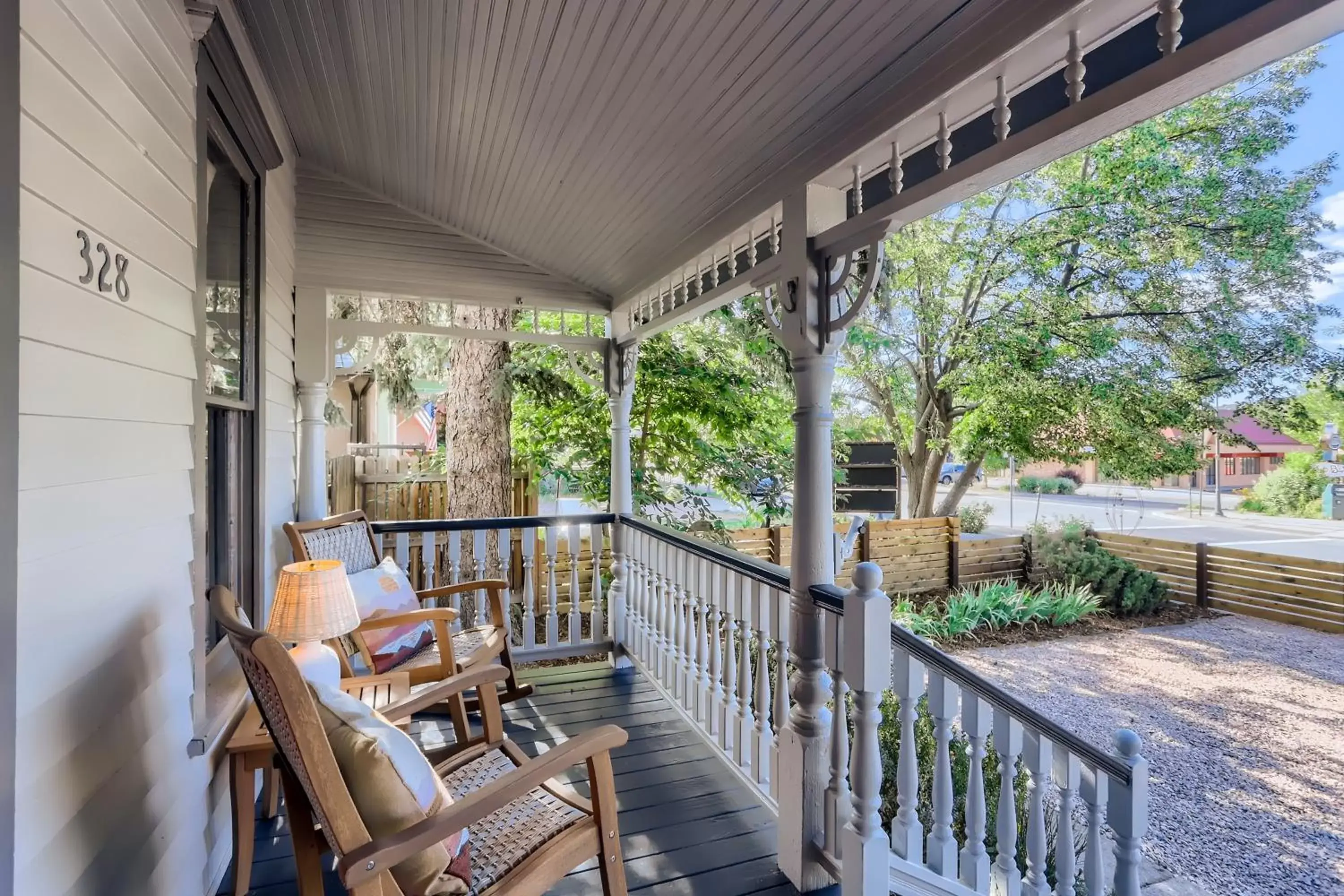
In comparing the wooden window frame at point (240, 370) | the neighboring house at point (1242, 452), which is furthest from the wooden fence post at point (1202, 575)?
the wooden window frame at point (240, 370)

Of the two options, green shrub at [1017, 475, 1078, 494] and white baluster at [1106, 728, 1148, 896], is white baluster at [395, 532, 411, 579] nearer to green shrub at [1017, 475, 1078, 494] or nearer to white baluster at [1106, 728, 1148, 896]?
white baluster at [1106, 728, 1148, 896]

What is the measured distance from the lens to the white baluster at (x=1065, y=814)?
5.54 feet

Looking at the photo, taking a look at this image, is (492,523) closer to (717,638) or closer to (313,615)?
(717,638)

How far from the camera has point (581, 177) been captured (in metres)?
2.76

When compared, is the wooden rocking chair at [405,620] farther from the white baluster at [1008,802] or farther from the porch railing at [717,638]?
the white baluster at [1008,802]

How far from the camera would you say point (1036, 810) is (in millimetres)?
1810

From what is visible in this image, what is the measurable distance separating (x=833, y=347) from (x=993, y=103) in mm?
821

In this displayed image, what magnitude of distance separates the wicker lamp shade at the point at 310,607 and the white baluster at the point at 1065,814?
2.14 m

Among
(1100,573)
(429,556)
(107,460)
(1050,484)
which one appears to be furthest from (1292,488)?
(107,460)

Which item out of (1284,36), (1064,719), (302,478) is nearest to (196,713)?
(302,478)

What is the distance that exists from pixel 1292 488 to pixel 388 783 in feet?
34.1

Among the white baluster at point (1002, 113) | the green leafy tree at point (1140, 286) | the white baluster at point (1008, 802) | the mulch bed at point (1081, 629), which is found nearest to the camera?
the white baluster at point (1002, 113)

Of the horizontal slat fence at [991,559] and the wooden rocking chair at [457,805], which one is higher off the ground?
the wooden rocking chair at [457,805]

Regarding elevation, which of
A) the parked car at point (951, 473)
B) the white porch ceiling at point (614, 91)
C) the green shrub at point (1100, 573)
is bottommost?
the green shrub at point (1100, 573)
